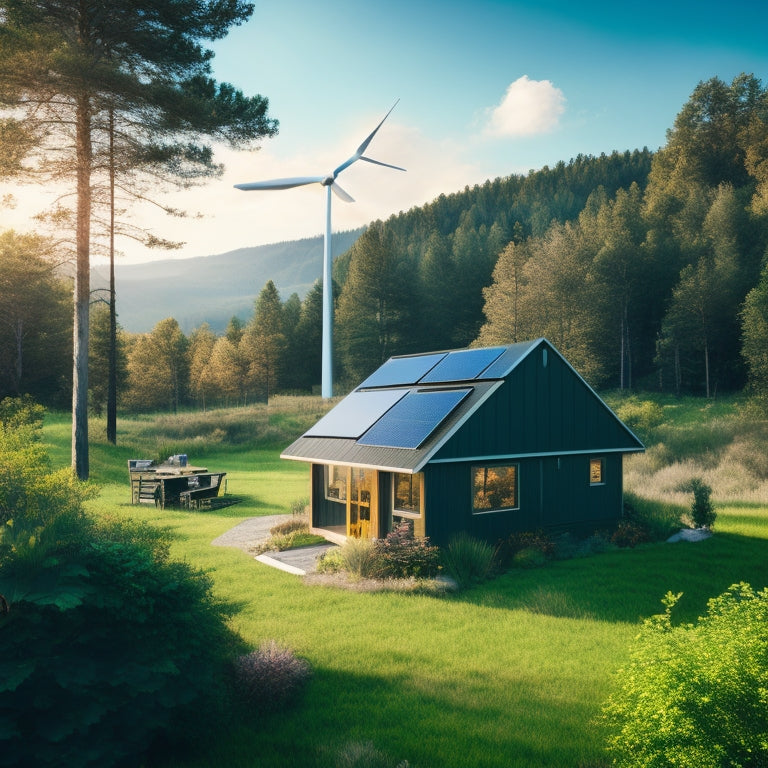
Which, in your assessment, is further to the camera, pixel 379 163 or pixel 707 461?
pixel 379 163

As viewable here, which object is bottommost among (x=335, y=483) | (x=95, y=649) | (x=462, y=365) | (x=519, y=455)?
(x=335, y=483)

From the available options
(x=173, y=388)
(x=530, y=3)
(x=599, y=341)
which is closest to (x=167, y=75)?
(x=530, y=3)

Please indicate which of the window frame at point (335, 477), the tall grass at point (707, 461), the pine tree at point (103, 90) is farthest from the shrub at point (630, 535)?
the pine tree at point (103, 90)

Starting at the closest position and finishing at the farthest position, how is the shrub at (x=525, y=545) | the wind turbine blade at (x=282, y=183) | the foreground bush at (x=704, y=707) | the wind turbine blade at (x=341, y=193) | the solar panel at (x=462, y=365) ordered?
the foreground bush at (x=704, y=707) < the shrub at (x=525, y=545) < the solar panel at (x=462, y=365) < the wind turbine blade at (x=282, y=183) < the wind turbine blade at (x=341, y=193)

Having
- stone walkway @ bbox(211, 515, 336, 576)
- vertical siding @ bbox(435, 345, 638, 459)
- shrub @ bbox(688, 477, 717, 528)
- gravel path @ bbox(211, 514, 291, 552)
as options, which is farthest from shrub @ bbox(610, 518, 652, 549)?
gravel path @ bbox(211, 514, 291, 552)

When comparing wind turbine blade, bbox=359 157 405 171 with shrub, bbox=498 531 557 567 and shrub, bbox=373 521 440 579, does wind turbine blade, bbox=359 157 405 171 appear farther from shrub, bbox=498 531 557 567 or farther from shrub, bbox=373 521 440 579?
shrub, bbox=373 521 440 579

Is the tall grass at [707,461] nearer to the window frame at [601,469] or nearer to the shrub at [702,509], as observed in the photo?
the shrub at [702,509]

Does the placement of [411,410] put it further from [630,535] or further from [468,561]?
[630,535]

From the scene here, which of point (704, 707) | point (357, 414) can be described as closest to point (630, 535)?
point (357, 414)
